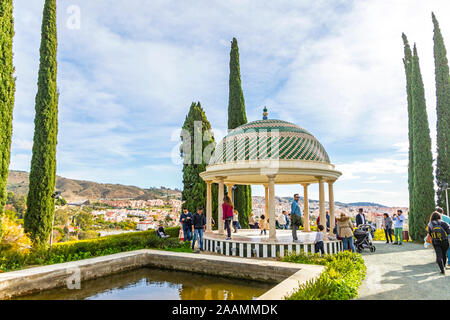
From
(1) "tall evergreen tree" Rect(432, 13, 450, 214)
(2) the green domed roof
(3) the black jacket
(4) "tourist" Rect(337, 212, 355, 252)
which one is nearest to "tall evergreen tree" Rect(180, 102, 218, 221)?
(2) the green domed roof

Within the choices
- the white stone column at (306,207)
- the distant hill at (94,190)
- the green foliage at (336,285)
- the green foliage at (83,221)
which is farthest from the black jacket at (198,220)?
the distant hill at (94,190)

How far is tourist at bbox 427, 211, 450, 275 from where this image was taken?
827 centimetres

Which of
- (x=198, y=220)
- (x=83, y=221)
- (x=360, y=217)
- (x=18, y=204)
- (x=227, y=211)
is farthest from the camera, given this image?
(x=83, y=221)

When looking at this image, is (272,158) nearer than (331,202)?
Yes

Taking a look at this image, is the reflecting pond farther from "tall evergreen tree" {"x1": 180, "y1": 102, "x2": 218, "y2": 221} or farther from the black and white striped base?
"tall evergreen tree" {"x1": 180, "y1": 102, "x2": 218, "y2": 221}

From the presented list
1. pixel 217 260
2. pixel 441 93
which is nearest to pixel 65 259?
pixel 217 260

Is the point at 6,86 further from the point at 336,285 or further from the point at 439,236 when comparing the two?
the point at 439,236

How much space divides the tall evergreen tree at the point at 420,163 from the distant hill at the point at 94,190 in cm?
3932

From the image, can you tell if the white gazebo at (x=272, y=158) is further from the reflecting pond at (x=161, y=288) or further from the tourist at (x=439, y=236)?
the tourist at (x=439, y=236)

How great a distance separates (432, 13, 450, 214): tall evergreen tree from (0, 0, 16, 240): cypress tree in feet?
75.5

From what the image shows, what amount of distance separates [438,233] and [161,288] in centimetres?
822

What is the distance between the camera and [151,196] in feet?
192

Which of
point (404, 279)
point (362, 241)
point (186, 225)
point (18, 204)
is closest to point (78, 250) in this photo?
point (186, 225)

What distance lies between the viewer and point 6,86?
10.7 m
